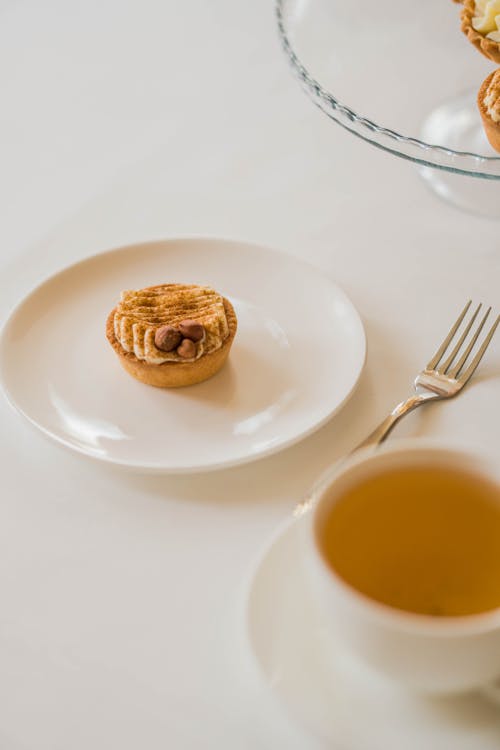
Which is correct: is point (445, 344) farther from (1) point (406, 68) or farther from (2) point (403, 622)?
(1) point (406, 68)

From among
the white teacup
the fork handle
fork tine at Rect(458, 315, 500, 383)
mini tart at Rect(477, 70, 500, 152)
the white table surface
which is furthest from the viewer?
mini tart at Rect(477, 70, 500, 152)

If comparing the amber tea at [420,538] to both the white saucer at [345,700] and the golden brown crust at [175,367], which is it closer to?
the white saucer at [345,700]

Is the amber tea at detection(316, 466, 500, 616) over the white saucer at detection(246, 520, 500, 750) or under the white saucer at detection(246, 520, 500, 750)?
over

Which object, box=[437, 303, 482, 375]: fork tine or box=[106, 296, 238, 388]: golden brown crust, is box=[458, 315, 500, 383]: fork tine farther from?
box=[106, 296, 238, 388]: golden brown crust

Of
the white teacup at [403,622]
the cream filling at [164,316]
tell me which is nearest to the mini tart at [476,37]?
Result: the cream filling at [164,316]

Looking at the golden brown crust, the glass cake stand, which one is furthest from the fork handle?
the glass cake stand

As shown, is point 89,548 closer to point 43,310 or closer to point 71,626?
point 71,626

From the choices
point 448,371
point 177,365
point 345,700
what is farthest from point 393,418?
point 345,700
